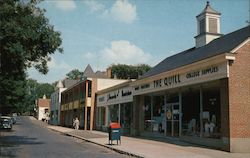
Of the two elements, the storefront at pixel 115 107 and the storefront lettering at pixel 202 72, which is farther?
the storefront at pixel 115 107

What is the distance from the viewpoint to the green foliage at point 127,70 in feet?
301

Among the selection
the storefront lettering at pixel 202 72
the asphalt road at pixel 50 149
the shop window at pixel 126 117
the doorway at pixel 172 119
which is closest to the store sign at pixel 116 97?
the shop window at pixel 126 117

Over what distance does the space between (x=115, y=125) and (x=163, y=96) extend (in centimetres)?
573

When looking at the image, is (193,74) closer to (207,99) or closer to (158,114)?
(207,99)

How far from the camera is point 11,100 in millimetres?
51688

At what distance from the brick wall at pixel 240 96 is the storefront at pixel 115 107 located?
14.7 metres

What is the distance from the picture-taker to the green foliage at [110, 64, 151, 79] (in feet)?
301

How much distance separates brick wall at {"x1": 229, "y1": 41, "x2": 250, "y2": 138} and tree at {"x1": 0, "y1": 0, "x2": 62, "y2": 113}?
915 cm

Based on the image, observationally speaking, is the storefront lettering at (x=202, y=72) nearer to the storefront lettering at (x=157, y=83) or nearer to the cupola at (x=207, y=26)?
the storefront lettering at (x=157, y=83)

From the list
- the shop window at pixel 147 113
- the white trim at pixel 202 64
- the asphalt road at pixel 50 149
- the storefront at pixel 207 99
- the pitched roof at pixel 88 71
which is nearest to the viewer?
the asphalt road at pixel 50 149

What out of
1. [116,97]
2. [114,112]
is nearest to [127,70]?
[114,112]

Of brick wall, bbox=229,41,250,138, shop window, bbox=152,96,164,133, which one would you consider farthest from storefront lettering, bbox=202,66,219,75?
shop window, bbox=152,96,164,133

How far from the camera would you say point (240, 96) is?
1783cm

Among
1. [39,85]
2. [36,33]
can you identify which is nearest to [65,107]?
[36,33]
